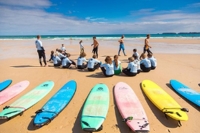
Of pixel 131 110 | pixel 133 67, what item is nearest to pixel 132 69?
pixel 133 67

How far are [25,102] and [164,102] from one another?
4.11 metres

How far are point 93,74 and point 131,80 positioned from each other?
1956 mm

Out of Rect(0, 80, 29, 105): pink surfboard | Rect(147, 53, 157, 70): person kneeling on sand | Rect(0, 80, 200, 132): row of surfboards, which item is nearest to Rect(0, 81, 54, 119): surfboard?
Rect(0, 80, 200, 132): row of surfboards

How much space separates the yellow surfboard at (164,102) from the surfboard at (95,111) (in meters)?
1.47

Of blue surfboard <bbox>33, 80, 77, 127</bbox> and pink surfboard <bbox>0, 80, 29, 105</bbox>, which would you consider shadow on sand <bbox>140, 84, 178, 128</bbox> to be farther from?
pink surfboard <bbox>0, 80, 29, 105</bbox>

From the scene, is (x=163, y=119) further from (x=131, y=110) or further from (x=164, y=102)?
(x=131, y=110)

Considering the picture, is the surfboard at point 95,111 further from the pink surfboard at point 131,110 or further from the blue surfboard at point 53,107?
the blue surfboard at point 53,107

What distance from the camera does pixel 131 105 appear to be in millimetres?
4328

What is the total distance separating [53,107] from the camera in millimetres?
4180

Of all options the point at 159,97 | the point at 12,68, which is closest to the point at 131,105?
the point at 159,97

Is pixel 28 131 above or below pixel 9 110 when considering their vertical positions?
below

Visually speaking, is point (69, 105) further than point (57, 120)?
Yes

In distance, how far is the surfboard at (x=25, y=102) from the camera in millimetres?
3888

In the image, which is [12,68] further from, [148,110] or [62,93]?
[148,110]
